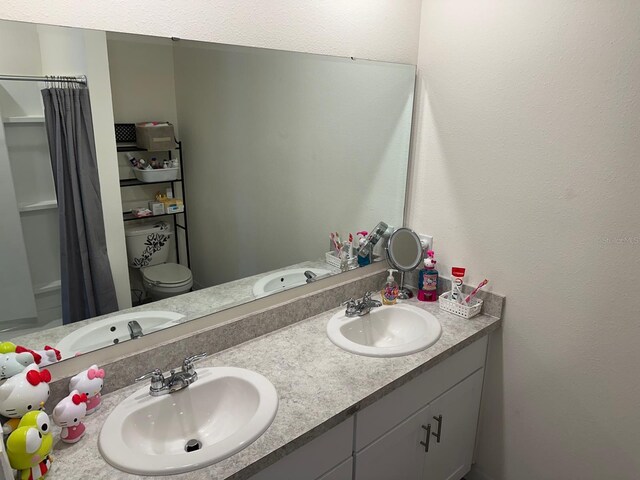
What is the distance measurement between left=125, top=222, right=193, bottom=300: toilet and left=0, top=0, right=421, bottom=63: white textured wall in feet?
1.82

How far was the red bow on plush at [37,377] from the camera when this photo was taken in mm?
1019

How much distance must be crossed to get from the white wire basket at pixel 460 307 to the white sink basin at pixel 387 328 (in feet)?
0.32

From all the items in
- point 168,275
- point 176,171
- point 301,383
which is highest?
point 176,171

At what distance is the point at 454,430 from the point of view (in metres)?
1.79

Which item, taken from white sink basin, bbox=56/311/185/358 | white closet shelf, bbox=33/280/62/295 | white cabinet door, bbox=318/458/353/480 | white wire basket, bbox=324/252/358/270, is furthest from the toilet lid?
white cabinet door, bbox=318/458/353/480

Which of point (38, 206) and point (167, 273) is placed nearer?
point (38, 206)


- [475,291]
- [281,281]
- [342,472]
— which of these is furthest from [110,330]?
[475,291]

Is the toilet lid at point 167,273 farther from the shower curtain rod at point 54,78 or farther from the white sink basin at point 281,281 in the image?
the shower curtain rod at point 54,78

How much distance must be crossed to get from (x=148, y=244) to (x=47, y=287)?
0.94 ft

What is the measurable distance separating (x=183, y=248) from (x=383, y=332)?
0.90 metres

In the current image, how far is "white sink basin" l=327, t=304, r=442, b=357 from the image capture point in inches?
63.9

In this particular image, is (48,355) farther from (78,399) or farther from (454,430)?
(454,430)

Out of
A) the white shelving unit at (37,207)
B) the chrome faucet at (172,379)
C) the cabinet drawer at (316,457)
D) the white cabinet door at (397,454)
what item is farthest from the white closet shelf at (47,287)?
the white cabinet door at (397,454)

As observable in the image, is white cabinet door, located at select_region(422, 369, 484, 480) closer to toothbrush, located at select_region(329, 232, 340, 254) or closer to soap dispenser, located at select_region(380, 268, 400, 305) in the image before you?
soap dispenser, located at select_region(380, 268, 400, 305)
